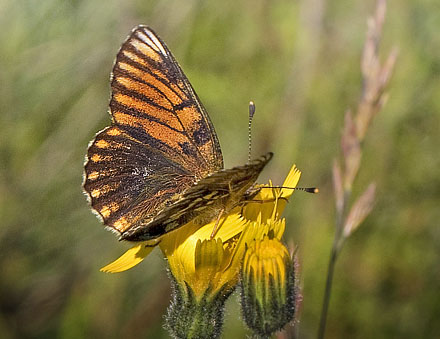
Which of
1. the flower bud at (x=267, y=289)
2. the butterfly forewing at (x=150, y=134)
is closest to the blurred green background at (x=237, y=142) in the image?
the butterfly forewing at (x=150, y=134)

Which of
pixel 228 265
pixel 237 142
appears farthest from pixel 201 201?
pixel 237 142

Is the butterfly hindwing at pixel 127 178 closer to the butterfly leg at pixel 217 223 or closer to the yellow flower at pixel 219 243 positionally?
the yellow flower at pixel 219 243

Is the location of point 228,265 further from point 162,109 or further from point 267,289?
point 162,109

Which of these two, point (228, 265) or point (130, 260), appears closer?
point (228, 265)

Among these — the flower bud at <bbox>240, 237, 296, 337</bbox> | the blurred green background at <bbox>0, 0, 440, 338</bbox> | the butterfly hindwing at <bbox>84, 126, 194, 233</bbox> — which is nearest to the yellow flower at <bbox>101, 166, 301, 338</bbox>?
the flower bud at <bbox>240, 237, 296, 337</bbox>

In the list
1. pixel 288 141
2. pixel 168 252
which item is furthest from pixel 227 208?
pixel 288 141

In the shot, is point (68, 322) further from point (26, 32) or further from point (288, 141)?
point (26, 32)
